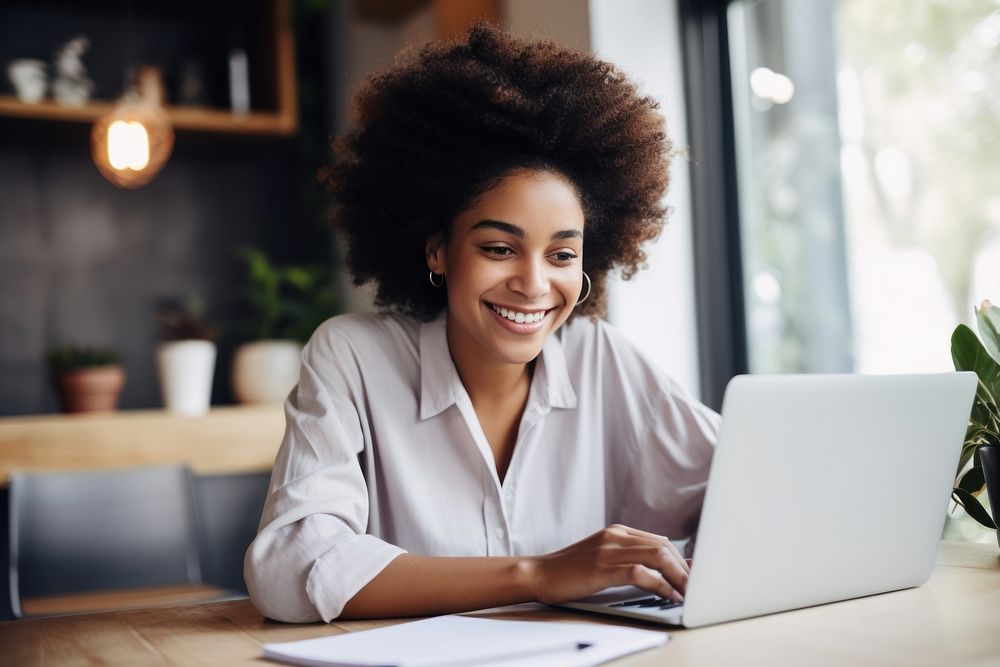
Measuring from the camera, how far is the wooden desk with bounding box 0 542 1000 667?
0.85 meters

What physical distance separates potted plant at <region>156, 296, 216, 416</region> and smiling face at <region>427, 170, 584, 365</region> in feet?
5.70

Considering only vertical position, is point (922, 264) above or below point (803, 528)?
above

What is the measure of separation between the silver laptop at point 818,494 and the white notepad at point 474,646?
0.09m

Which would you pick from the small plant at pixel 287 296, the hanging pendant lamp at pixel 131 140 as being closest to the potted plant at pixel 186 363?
the small plant at pixel 287 296

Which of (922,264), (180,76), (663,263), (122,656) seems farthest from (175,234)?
(122,656)

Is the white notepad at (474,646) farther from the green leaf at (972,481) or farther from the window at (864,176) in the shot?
the window at (864,176)

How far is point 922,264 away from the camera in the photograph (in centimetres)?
190

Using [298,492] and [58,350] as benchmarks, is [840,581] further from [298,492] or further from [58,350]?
[58,350]

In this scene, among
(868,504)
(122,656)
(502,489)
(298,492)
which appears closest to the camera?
(122,656)

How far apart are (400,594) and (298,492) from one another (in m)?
0.19

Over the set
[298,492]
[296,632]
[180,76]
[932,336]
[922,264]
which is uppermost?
[180,76]

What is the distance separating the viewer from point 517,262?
1416 millimetres

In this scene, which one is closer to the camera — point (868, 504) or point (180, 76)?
point (868, 504)

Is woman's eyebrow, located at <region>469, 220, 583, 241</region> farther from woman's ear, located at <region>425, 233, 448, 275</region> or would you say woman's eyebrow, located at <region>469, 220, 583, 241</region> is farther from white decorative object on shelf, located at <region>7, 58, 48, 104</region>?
white decorative object on shelf, located at <region>7, 58, 48, 104</region>
